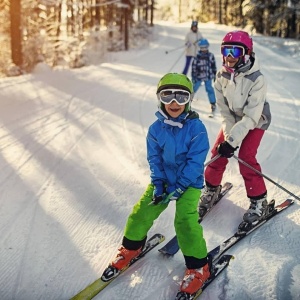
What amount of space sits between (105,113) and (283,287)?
6138 mm

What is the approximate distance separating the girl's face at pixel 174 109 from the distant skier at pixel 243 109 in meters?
0.90

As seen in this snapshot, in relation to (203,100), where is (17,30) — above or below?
above

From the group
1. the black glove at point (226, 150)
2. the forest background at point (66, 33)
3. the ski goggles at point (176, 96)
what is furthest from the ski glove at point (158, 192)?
the forest background at point (66, 33)

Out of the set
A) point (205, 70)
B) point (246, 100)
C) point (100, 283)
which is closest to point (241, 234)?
point (246, 100)

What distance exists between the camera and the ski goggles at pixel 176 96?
330 centimetres

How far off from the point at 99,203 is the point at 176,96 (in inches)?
82.3

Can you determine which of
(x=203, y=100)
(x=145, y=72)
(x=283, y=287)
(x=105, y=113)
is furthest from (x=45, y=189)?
(x=145, y=72)

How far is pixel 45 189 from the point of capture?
5.11m

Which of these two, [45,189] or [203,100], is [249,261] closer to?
[45,189]

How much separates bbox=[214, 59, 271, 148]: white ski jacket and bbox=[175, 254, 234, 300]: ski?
1.18m

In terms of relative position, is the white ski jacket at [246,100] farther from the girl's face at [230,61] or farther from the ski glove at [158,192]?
the ski glove at [158,192]

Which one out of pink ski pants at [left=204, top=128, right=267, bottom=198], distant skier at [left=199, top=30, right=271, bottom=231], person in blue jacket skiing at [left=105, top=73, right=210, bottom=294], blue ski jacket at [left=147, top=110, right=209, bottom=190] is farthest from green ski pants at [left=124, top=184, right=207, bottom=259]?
pink ski pants at [left=204, top=128, right=267, bottom=198]

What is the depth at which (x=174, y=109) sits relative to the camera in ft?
11.0

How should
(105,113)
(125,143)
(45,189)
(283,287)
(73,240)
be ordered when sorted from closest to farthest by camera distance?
(283,287) < (73,240) < (45,189) < (125,143) < (105,113)
